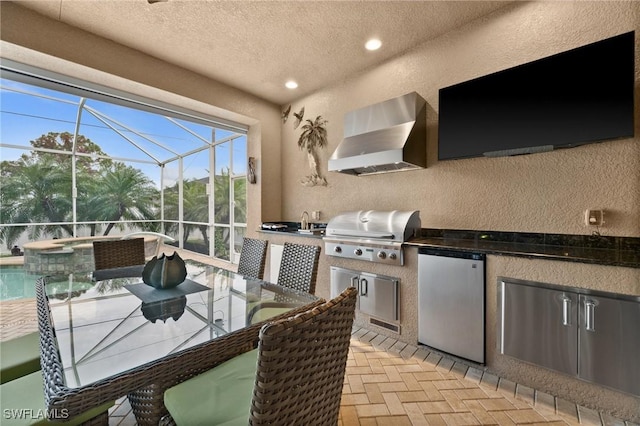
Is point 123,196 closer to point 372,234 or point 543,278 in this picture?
point 372,234

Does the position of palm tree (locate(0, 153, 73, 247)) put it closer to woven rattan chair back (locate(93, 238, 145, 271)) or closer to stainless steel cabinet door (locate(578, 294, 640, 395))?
woven rattan chair back (locate(93, 238, 145, 271))

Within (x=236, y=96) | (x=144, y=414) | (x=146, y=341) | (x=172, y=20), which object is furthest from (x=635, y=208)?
(x=236, y=96)

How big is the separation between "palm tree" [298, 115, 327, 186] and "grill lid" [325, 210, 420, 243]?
3.30 feet

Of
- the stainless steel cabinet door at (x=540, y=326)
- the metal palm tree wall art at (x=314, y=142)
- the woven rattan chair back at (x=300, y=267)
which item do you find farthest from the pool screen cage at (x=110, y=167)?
the stainless steel cabinet door at (x=540, y=326)

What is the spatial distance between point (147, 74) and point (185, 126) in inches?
85.5

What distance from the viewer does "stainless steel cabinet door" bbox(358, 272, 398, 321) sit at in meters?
2.54

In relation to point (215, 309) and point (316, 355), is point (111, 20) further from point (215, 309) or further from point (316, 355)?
point (316, 355)

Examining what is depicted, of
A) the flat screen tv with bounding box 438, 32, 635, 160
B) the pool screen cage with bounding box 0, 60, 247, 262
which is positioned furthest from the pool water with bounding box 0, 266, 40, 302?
the flat screen tv with bounding box 438, 32, 635, 160

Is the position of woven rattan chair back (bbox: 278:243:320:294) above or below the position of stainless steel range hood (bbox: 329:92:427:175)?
below

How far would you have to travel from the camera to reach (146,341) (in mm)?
1093

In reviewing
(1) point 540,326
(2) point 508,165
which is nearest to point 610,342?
(1) point 540,326

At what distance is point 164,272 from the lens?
66.3 inches

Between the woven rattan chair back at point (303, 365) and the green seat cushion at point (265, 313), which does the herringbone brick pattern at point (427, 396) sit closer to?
the green seat cushion at point (265, 313)

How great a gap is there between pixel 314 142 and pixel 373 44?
1490 mm
